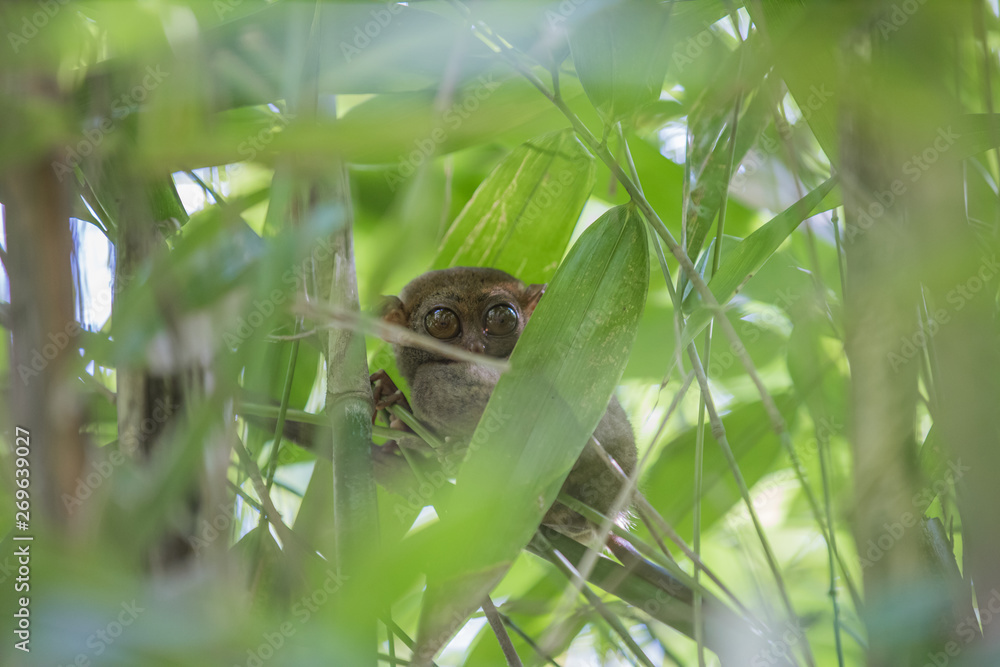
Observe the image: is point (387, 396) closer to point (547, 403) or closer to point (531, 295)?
point (531, 295)

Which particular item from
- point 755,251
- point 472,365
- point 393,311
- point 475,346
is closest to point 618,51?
point 755,251

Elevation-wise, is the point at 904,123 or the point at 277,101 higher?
the point at 277,101

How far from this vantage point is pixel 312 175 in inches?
42.6

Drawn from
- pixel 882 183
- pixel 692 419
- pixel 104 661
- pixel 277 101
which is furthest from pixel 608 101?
pixel 692 419

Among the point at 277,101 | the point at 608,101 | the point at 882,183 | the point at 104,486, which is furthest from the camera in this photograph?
the point at 277,101

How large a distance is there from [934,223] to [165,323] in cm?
89

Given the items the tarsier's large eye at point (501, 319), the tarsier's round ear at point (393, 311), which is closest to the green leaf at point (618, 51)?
the tarsier's large eye at point (501, 319)

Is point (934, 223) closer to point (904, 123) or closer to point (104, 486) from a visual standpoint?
point (904, 123)

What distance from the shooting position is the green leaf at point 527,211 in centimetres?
217

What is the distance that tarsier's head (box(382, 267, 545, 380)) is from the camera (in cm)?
222

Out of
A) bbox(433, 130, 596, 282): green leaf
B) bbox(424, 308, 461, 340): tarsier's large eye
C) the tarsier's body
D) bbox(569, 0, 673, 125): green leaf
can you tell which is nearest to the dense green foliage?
bbox(569, 0, 673, 125): green leaf

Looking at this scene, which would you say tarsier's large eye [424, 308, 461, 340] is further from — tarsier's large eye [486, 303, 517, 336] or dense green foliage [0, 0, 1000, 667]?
dense green foliage [0, 0, 1000, 667]

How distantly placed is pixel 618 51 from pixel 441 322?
1.08 meters

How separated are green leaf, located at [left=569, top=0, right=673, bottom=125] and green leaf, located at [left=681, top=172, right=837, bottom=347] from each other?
31cm
